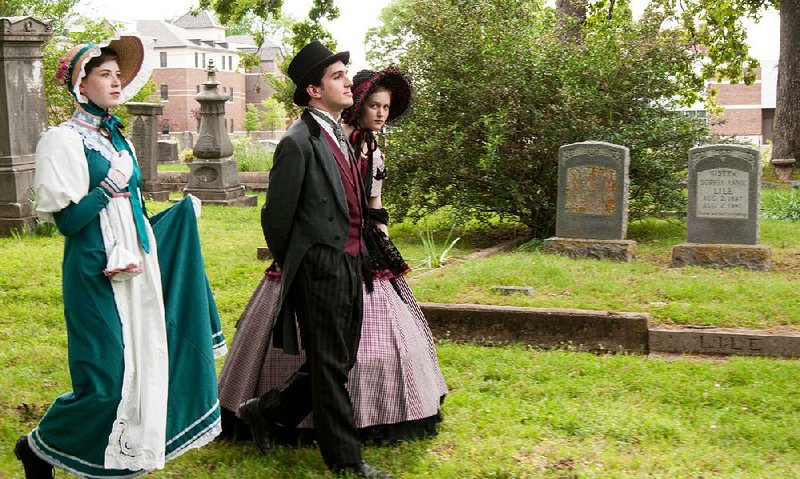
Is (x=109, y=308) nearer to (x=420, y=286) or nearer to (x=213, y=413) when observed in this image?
(x=213, y=413)

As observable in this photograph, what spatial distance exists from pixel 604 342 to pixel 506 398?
155cm

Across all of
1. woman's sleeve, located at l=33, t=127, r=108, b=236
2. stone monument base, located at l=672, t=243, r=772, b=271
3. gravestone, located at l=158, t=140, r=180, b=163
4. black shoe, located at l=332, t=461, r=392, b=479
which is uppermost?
gravestone, located at l=158, t=140, r=180, b=163

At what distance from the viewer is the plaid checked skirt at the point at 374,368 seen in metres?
5.10

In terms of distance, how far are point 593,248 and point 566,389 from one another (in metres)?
5.28

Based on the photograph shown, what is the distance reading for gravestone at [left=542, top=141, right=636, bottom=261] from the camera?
11461 mm

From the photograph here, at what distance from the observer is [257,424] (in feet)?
16.5

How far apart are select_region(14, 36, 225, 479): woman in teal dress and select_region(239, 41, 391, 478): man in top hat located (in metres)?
0.43

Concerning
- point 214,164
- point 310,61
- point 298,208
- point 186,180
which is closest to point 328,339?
point 298,208

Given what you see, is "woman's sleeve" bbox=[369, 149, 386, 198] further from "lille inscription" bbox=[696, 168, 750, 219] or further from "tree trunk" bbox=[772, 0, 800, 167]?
"tree trunk" bbox=[772, 0, 800, 167]

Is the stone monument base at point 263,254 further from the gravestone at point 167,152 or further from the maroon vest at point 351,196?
the gravestone at point 167,152

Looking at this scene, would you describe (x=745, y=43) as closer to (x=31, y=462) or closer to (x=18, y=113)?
(x=18, y=113)

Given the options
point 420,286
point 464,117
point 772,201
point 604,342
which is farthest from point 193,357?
point 772,201

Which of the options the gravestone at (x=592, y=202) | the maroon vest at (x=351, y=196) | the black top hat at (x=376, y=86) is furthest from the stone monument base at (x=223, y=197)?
the maroon vest at (x=351, y=196)

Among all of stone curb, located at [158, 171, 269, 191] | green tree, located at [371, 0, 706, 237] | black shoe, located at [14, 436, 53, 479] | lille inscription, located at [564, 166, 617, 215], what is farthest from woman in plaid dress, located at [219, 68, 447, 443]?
stone curb, located at [158, 171, 269, 191]
